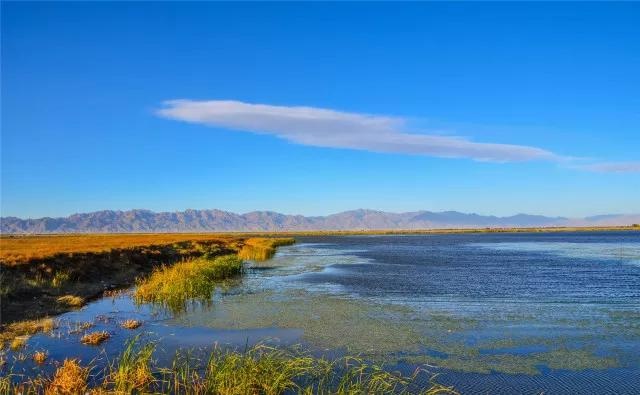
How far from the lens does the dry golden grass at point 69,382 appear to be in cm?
1097

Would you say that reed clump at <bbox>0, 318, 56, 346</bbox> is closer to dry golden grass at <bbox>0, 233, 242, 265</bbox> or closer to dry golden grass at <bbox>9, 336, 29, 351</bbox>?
dry golden grass at <bbox>9, 336, 29, 351</bbox>

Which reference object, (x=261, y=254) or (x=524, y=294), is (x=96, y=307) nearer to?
(x=524, y=294)

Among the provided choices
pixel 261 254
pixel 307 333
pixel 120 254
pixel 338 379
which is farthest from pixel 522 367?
pixel 261 254

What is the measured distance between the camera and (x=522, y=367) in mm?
13711

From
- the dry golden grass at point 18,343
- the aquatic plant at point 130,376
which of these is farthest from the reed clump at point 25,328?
the aquatic plant at point 130,376

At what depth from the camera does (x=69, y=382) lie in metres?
11.1

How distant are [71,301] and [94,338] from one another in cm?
891

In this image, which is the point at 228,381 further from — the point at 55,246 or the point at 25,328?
the point at 55,246

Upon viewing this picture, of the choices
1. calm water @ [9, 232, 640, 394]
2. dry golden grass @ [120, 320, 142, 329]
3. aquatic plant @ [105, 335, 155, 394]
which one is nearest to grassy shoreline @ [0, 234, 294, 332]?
calm water @ [9, 232, 640, 394]

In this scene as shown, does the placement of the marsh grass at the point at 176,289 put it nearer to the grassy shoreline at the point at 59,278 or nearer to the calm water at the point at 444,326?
the calm water at the point at 444,326

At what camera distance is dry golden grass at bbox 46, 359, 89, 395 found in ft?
36.0

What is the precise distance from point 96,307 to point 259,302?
772 centimetres

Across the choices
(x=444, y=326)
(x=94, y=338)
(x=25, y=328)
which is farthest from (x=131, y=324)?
(x=444, y=326)

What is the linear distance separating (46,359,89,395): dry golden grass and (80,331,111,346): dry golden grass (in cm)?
496
